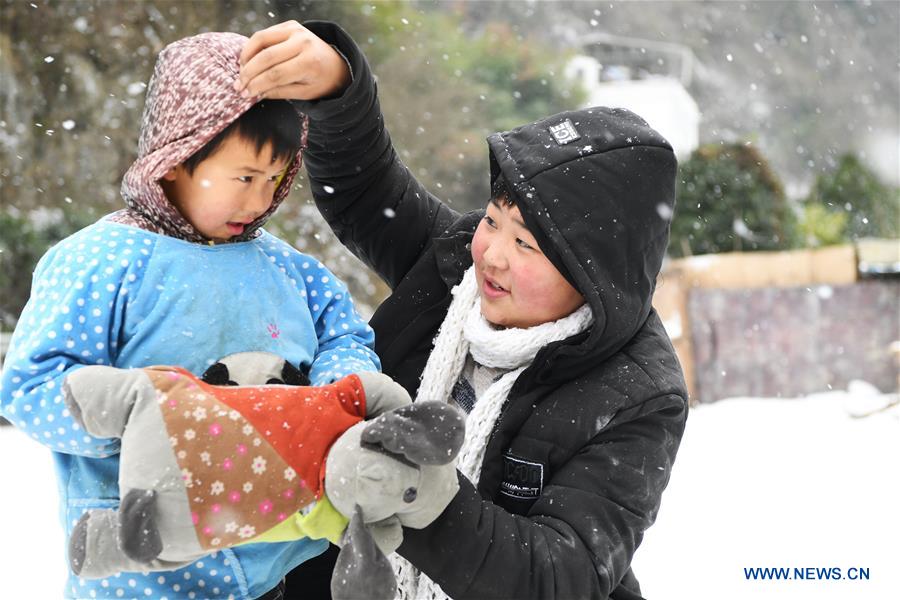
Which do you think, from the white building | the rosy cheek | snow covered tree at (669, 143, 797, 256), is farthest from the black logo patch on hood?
the white building

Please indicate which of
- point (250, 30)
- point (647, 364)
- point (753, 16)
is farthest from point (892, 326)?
point (753, 16)

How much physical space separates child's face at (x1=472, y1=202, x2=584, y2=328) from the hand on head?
45cm

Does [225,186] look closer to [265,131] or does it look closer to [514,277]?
[265,131]

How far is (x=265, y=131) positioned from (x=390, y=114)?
9.14 metres

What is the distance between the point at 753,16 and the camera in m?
19.6

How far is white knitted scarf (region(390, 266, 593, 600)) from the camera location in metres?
1.86

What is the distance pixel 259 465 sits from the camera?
127 centimetres

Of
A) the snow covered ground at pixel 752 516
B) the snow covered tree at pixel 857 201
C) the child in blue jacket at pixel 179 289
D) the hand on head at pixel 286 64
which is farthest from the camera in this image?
the snow covered tree at pixel 857 201

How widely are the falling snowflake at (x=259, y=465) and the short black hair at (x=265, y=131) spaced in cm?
52

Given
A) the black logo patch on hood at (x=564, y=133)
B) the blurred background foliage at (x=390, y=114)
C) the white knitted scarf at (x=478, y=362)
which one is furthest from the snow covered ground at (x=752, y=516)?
the blurred background foliage at (x=390, y=114)

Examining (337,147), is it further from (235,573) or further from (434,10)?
(434,10)

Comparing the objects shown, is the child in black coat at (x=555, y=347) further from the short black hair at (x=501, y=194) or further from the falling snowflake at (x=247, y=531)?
the falling snowflake at (x=247, y=531)

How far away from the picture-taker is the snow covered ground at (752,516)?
3.52 m

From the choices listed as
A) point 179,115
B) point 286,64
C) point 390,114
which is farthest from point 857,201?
point 179,115
